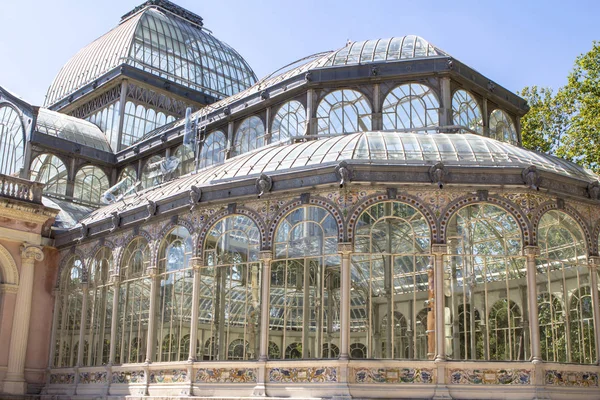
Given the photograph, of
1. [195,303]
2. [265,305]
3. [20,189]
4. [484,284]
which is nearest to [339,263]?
[265,305]

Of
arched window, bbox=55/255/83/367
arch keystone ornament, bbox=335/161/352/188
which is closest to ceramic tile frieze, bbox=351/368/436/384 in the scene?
arch keystone ornament, bbox=335/161/352/188

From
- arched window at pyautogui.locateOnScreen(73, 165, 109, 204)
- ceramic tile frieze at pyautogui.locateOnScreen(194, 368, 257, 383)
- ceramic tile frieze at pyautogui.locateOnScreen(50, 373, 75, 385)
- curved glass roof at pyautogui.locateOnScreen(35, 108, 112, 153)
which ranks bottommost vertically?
ceramic tile frieze at pyautogui.locateOnScreen(50, 373, 75, 385)

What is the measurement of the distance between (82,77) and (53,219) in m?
16.2

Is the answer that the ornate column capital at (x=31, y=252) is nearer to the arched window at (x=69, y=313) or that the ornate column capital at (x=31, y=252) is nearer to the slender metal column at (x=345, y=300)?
the arched window at (x=69, y=313)

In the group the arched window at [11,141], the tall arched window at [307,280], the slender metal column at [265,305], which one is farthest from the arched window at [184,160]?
the slender metal column at [265,305]

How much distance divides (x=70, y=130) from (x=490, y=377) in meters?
26.3

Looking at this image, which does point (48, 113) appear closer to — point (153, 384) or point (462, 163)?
point (153, 384)

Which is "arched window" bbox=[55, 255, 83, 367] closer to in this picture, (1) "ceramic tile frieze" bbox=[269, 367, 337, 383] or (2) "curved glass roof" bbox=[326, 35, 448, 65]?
(1) "ceramic tile frieze" bbox=[269, 367, 337, 383]

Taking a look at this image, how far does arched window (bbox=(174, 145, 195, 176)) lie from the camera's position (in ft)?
106

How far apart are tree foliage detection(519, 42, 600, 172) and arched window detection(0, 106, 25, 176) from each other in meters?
25.2

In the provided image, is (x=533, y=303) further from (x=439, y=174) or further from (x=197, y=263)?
(x=197, y=263)

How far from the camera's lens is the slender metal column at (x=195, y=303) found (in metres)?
20.9

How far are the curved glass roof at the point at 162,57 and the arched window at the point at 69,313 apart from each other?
15.9 meters

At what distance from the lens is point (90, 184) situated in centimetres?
3625
